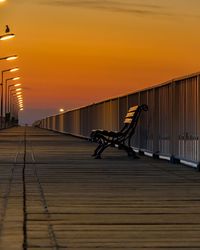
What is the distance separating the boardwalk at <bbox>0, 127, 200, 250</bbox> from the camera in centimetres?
582

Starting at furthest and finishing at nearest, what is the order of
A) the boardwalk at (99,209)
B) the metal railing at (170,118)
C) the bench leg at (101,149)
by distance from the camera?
the bench leg at (101,149) → the metal railing at (170,118) → the boardwalk at (99,209)

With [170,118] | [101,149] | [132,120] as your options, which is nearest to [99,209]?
[170,118]

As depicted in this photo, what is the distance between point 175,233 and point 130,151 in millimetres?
11730

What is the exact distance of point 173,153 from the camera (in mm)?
15172

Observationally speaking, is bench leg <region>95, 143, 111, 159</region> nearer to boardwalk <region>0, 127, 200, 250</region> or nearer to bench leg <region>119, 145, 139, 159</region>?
bench leg <region>119, 145, 139, 159</region>

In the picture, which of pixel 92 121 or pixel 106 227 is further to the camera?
pixel 92 121

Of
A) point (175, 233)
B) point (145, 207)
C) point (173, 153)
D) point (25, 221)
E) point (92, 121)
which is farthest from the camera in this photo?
point (92, 121)

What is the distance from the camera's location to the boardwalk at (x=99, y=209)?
19.1ft

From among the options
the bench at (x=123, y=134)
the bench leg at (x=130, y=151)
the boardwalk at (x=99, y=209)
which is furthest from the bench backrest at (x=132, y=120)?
the boardwalk at (x=99, y=209)

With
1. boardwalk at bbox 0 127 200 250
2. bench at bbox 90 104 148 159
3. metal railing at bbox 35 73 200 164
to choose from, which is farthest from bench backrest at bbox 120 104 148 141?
boardwalk at bbox 0 127 200 250

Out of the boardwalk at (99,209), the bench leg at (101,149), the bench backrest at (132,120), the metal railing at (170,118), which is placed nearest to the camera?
the boardwalk at (99,209)

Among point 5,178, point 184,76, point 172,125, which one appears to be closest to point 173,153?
point 172,125

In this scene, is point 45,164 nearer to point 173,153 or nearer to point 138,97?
point 173,153

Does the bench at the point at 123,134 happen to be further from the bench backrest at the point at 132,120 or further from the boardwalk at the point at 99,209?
the boardwalk at the point at 99,209
